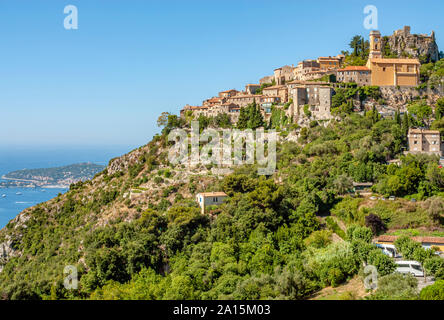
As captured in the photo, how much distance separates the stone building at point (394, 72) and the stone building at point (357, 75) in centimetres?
60

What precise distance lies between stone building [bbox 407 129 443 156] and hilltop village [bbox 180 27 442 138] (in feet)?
24.4

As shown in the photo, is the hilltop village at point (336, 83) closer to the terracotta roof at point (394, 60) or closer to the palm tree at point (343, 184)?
the terracotta roof at point (394, 60)

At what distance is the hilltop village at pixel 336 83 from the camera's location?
46.6 metres

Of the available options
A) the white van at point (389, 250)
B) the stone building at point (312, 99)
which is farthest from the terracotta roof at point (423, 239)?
the stone building at point (312, 99)

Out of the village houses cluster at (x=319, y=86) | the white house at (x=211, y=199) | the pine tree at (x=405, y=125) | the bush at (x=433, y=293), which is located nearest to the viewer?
the bush at (x=433, y=293)

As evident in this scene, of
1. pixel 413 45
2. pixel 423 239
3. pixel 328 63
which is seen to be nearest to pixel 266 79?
pixel 328 63

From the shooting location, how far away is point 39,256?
43375mm

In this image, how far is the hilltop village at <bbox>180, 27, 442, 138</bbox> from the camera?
46.6m

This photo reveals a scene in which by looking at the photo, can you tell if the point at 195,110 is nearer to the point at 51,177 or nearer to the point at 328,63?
the point at 328,63

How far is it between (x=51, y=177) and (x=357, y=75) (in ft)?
408

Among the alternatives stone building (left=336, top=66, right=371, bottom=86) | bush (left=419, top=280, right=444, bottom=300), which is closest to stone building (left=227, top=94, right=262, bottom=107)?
stone building (left=336, top=66, right=371, bottom=86)

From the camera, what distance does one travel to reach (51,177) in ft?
479

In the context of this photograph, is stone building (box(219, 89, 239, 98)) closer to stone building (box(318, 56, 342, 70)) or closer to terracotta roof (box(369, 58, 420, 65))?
stone building (box(318, 56, 342, 70))

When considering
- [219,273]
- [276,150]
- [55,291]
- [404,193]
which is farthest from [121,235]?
[404,193]
